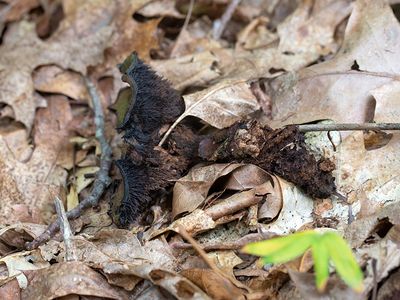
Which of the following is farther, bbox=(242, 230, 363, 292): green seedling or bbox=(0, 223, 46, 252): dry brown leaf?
bbox=(0, 223, 46, 252): dry brown leaf

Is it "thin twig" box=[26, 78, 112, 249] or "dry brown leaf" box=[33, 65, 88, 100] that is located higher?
"dry brown leaf" box=[33, 65, 88, 100]

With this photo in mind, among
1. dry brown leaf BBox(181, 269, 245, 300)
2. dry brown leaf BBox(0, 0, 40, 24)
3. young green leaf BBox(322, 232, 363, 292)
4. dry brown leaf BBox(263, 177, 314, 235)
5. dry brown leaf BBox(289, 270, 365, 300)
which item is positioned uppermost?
dry brown leaf BBox(0, 0, 40, 24)

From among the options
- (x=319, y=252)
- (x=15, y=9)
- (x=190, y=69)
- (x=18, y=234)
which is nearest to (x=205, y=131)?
(x=190, y=69)

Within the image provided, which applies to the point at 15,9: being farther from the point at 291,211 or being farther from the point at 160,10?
the point at 291,211

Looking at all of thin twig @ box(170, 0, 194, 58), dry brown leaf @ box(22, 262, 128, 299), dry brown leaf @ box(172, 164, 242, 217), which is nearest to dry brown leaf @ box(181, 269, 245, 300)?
dry brown leaf @ box(22, 262, 128, 299)

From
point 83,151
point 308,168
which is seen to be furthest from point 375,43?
point 83,151

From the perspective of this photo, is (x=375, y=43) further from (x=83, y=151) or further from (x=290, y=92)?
(x=83, y=151)

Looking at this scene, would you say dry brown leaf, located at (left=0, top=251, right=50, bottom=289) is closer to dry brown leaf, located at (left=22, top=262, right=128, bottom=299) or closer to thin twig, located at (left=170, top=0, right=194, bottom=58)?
dry brown leaf, located at (left=22, top=262, right=128, bottom=299)
